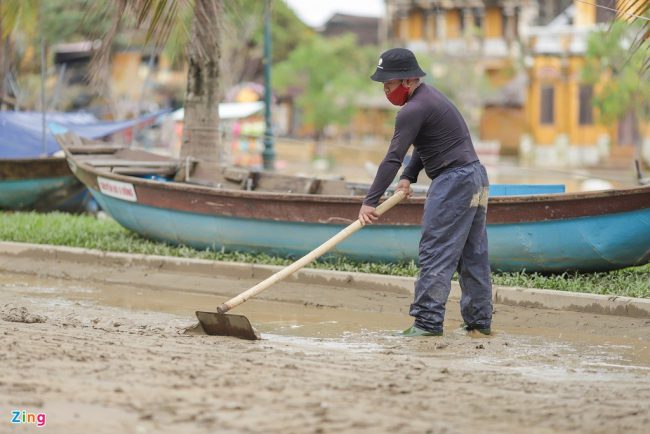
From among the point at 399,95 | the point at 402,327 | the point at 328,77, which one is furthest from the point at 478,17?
the point at 399,95

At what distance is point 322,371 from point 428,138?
2.29 m

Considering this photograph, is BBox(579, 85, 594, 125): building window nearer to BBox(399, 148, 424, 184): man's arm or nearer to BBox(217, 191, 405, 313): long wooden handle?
BBox(399, 148, 424, 184): man's arm

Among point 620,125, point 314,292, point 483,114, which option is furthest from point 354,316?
point 483,114

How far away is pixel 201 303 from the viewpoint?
9180 millimetres

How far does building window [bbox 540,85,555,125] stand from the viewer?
43438mm

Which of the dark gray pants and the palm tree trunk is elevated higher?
the palm tree trunk

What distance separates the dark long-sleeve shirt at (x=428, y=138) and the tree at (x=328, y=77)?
113ft

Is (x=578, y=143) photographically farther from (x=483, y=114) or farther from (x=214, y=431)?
(x=214, y=431)

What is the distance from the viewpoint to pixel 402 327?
812 cm

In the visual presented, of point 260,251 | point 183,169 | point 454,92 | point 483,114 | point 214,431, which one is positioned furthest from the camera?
point 483,114

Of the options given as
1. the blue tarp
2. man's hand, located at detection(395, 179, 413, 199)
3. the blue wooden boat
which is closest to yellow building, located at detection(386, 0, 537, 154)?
the blue tarp

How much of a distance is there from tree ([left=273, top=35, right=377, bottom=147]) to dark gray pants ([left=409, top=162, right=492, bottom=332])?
1356 inches

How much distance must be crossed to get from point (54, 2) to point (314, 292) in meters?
33.9

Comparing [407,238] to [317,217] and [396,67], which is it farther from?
[396,67]
